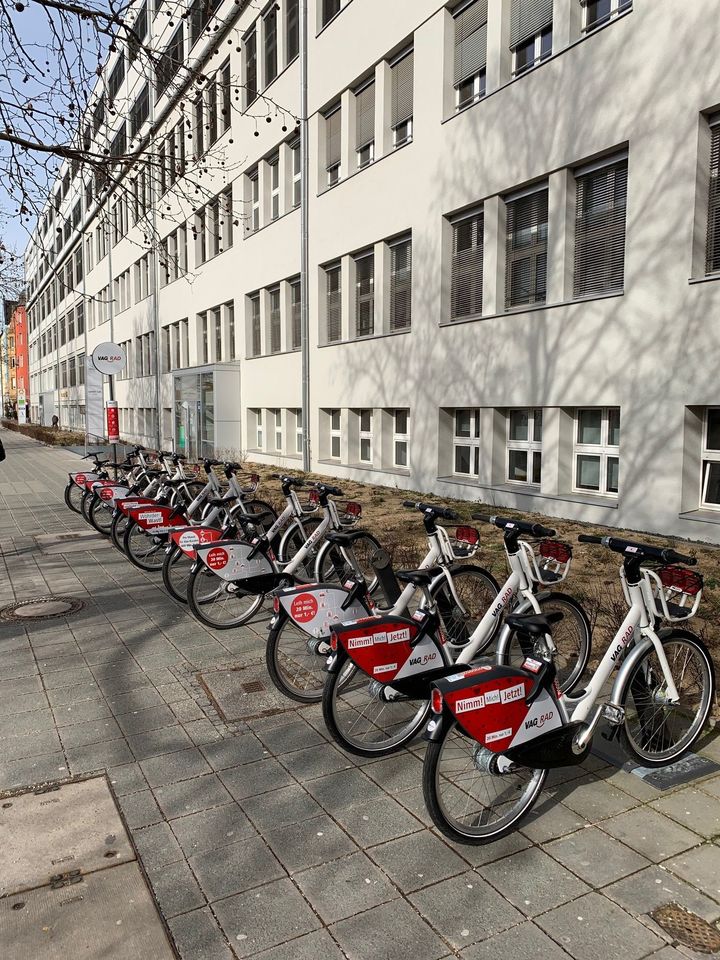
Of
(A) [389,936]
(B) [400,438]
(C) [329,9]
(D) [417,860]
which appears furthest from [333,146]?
(A) [389,936]

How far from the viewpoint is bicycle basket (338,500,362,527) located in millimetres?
6318

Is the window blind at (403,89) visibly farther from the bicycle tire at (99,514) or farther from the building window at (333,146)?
the bicycle tire at (99,514)

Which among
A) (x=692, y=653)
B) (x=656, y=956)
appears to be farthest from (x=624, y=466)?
(x=656, y=956)

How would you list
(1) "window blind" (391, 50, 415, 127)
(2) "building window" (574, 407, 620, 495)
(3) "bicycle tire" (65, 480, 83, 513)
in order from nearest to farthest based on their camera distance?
1. (2) "building window" (574, 407, 620, 495)
2. (3) "bicycle tire" (65, 480, 83, 513)
3. (1) "window blind" (391, 50, 415, 127)

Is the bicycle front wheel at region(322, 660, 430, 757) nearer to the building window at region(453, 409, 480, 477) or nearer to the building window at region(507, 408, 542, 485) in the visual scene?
the building window at region(507, 408, 542, 485)

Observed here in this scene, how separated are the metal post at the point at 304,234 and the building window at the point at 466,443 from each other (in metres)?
5.88

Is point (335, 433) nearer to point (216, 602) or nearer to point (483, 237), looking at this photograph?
point (483, 237)

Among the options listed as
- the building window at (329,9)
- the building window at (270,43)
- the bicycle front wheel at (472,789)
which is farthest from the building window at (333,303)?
the bicycle front wheel at (472,789)

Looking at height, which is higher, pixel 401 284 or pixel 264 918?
pixel 401 284

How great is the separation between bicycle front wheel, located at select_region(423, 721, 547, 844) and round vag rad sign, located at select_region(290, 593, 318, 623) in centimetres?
142

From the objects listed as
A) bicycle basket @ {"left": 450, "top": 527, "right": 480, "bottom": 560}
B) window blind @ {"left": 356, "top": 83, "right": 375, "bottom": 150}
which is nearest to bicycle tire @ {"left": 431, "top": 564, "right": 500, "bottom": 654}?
bicycle basket @ {"left": 450, "top": 527, "right": 480, "bottom": 560}

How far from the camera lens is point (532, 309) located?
12.0m

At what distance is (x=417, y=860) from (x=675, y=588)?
5.60 feet

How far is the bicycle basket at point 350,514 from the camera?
20.7ft
